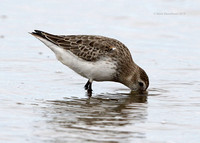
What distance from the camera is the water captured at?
31.4ft

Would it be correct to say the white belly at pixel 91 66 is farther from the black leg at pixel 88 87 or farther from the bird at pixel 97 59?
the black leg at pixel 88 87

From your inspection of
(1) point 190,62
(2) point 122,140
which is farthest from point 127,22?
(2) point 122,140

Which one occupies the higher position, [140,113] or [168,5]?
[168,5]

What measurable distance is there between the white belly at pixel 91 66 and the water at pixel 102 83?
445 mm

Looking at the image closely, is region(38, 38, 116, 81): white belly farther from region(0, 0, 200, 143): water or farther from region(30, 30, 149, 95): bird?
region(0, 0, 200, 143): water

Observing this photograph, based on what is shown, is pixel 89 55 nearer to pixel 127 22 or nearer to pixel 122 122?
pixel 122 122

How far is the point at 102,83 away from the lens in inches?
563

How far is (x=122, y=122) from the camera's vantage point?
10.2 metres

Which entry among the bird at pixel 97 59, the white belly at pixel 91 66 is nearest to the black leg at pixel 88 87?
the bird at pixel 97 59

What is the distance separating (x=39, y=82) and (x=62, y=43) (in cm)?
108

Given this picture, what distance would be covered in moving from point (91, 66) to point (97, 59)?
0.21m

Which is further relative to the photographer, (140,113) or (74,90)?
(74,90)

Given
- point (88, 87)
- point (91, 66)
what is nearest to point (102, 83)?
point (88, 87)

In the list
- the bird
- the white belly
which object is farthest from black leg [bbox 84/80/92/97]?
the white belly
